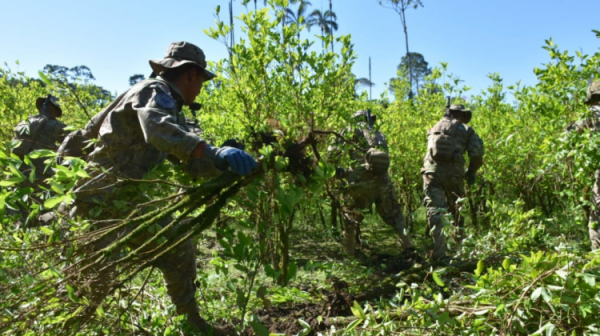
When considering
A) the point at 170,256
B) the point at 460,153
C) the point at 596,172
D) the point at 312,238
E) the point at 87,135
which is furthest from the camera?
the point at 312,238

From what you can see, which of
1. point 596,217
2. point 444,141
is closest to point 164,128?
point 444,141

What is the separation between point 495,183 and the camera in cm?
668

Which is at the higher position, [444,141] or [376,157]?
[444,141]

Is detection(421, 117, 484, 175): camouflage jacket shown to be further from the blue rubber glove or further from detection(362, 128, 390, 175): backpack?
the blue rubber glove

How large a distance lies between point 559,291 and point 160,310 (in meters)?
2.29

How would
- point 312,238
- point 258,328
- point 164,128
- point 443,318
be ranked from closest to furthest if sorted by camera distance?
point 258,328, point 443,318, point 164,128, point 312,238

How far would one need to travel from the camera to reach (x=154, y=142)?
2.01 meters

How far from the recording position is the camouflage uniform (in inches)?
79.2

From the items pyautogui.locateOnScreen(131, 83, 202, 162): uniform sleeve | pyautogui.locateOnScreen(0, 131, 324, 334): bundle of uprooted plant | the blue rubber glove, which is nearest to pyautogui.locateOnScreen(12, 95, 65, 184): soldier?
pyautogui.locateOnScreen(131, 83, 202, 162): uniform sleeve

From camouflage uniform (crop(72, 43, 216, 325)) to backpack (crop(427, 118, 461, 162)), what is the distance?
140 inches

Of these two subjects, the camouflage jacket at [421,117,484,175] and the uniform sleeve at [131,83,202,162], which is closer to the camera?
the uniform sleeve at [131,83,202,162]

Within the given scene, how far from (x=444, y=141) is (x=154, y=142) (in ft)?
13.8

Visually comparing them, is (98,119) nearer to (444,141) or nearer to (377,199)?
(377,199)

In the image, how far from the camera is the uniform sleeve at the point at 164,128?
6.34ft
